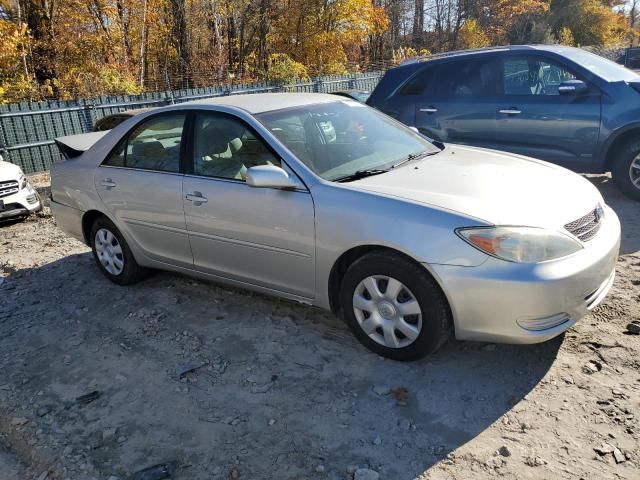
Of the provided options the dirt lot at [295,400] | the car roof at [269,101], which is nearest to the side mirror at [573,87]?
the dirt lot at [295,400]

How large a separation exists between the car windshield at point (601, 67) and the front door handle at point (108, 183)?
5.22m

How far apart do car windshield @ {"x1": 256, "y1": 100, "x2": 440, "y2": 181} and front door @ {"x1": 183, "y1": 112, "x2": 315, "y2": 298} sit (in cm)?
20

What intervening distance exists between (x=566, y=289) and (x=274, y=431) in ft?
5.58

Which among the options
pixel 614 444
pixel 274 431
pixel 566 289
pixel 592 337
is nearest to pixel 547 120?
pixel 592 337

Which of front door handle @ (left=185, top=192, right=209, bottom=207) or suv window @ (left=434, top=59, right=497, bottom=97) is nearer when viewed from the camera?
front door handle @ (left=185, top=192, right=209, bottom=207)

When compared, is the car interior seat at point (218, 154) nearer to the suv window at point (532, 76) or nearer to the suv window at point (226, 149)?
the suv window at point (226, 149)

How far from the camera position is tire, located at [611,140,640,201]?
19.9 feet

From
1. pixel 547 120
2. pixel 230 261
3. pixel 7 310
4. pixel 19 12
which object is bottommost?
pixel 7 310

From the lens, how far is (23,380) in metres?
3.59

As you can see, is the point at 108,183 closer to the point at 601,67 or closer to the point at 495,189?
the point at 495,189

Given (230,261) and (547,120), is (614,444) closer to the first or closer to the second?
(230,261)

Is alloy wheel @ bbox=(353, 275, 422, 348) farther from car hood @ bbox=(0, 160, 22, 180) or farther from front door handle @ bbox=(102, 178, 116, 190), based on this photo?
car hood @ bbox=(0, 160, 22, 180)

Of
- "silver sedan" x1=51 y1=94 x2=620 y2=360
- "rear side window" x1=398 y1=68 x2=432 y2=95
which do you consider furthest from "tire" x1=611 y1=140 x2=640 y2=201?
"silver sedan" x1=51 y1=94 x2=620 y2=360

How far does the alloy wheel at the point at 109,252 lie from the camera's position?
4.89 metres
